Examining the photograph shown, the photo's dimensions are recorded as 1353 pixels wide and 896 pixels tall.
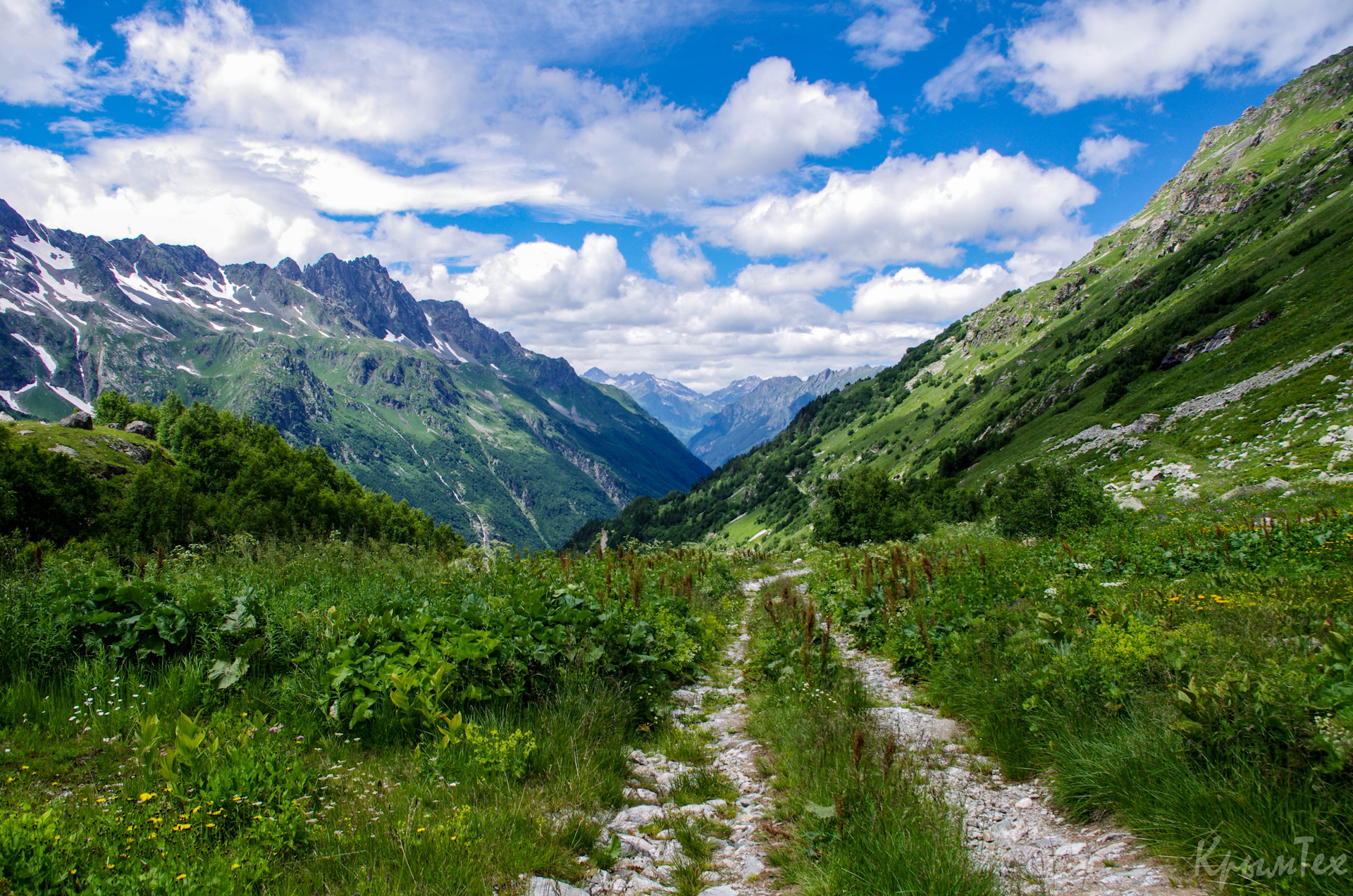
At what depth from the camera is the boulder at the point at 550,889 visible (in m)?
3.91

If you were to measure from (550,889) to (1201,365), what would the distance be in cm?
11207

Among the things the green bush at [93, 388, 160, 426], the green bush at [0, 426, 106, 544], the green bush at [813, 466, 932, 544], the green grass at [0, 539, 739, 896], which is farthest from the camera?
the green bush at [93, 388, 160, 426]

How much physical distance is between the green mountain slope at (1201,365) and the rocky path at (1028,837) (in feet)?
137

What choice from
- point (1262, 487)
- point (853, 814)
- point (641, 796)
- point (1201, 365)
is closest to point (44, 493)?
point (641, 796)

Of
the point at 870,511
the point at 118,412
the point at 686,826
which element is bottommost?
the point at 686,826

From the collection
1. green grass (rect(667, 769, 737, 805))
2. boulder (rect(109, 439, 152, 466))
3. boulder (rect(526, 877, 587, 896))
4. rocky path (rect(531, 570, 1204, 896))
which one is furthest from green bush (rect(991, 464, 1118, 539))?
boulder (rect(109, 439, 152, 466))

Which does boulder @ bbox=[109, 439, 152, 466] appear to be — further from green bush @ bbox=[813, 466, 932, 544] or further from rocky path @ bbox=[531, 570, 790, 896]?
rocky path @ bbox=[531, 570, 790, 896]

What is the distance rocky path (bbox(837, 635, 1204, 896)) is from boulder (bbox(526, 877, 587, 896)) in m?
2.78

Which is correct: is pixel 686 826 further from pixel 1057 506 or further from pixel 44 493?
pixel 44 493

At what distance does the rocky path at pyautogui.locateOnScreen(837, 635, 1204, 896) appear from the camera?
3793 millimetres

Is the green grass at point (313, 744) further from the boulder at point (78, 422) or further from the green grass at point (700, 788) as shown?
the boulder at point (78, 422)

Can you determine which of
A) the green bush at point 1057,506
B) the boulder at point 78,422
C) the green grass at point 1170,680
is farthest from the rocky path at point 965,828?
the boulder at point 78,422

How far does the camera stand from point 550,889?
3955mm

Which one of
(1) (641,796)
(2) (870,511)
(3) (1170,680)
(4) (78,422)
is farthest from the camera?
(4) (78,422)
